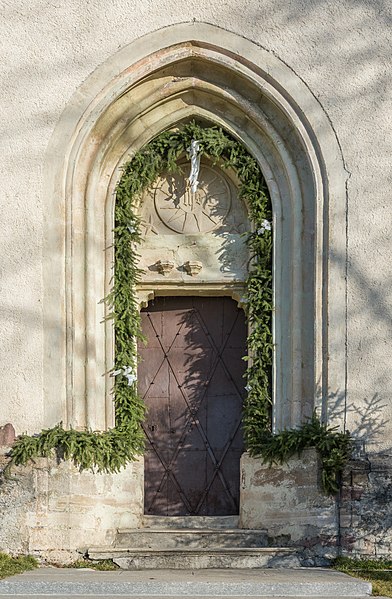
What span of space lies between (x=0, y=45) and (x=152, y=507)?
444 cm

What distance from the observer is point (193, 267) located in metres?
10.8

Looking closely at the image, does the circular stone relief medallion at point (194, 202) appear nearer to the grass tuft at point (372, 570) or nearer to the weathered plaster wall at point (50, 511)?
the weathered plaster wall at point (50, 511)

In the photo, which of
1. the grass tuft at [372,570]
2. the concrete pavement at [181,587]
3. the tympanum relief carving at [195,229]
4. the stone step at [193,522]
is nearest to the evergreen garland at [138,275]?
the tympanum relief carving at [195,229]

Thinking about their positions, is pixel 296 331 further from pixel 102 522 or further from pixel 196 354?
pixel 102 522

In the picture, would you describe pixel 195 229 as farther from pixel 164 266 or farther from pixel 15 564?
pixel 15 564

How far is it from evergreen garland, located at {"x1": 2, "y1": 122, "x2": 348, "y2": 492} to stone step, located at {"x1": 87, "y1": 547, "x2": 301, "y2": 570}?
0.80 m

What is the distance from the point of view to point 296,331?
10523mm

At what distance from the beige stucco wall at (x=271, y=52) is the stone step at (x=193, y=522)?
142 cm

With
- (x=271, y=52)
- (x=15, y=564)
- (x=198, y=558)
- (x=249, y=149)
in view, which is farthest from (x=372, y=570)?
(x=271, y=52)

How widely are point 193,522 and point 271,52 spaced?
Result: 169 inches

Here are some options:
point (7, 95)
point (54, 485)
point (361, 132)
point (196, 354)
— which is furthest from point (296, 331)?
point (7, 95)

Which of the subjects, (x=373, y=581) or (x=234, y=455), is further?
(x=234, y=455)

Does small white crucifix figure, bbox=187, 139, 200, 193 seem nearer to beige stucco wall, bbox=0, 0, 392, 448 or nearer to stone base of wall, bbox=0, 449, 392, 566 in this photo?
beige stucco wall, bbox=0, 0, 392, 448

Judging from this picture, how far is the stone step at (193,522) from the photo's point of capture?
35.0 feet
